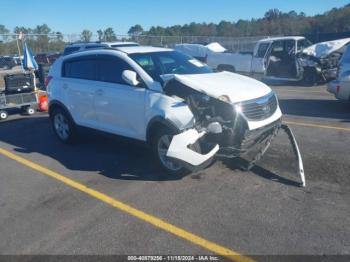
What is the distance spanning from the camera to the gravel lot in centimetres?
397

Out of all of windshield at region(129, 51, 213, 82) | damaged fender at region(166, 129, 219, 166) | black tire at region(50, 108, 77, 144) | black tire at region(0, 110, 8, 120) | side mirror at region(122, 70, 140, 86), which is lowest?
black tire at region(0, 110, 8, 120)

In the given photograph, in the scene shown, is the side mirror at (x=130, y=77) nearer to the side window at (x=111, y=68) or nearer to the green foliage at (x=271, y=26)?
the side window at (x=111, y=68)

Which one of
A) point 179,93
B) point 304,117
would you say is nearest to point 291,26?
point 304,117

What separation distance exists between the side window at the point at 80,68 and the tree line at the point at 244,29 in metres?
19.8

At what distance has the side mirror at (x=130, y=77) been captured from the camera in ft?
19.2

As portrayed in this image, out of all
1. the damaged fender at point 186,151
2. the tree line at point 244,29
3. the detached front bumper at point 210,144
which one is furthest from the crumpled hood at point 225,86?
the tree line at point 244,29

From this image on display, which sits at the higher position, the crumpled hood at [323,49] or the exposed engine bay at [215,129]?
the crumpled hood at [323,49]

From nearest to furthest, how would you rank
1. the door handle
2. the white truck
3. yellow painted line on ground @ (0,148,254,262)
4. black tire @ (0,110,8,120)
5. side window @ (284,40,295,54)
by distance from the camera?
1. yellow painted line on ground @ (0,148,254,262)
2. the door handle
3. black tire @ (0,110,8,120)
4. the white truck
5. side window @ (284,40,295,54)

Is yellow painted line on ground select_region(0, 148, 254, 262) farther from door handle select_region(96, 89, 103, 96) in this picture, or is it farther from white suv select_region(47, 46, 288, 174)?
door handle select_region(96, 89, 103, 96)

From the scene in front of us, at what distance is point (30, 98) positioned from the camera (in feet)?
37.5

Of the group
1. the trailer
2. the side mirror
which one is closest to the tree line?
the trailer

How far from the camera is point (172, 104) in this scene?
5500mm

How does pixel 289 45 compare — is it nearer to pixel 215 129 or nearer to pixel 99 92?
pixel 99 92

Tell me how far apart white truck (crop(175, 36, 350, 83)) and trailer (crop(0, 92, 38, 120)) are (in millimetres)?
8731
